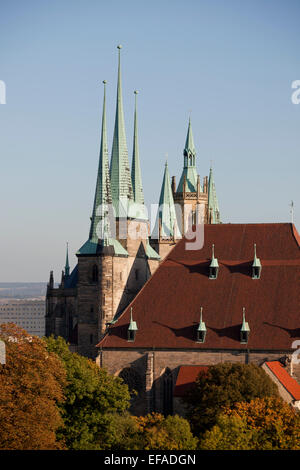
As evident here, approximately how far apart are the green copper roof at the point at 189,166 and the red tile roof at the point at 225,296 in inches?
1462

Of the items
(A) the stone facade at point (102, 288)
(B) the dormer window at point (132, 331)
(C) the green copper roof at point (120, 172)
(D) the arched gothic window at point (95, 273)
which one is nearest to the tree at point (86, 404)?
(B) the dormer window at point (132, 331)

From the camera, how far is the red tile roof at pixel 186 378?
6856cm

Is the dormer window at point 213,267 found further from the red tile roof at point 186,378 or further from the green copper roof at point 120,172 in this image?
the green copper roof at point 120,172

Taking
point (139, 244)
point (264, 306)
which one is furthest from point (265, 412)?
point (139, 244)

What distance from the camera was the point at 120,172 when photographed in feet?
277

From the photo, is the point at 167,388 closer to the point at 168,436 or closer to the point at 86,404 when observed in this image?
the point at 86,404

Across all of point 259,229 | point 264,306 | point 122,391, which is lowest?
point 122,391

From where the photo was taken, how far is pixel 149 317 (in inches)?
2889

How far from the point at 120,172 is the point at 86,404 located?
26.6 meters

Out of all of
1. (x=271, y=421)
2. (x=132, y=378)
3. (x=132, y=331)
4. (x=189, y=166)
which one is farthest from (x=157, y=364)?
(x=189, y=166)

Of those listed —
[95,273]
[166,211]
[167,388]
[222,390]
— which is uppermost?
[166,211]

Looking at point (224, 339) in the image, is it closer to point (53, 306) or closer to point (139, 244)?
→ point (139, 244)

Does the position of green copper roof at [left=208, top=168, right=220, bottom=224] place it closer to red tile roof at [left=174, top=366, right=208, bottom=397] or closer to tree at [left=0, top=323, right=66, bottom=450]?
red tile roof at [left=174, top=366, right=208, bottom=397]

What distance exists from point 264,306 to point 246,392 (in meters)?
11.1
